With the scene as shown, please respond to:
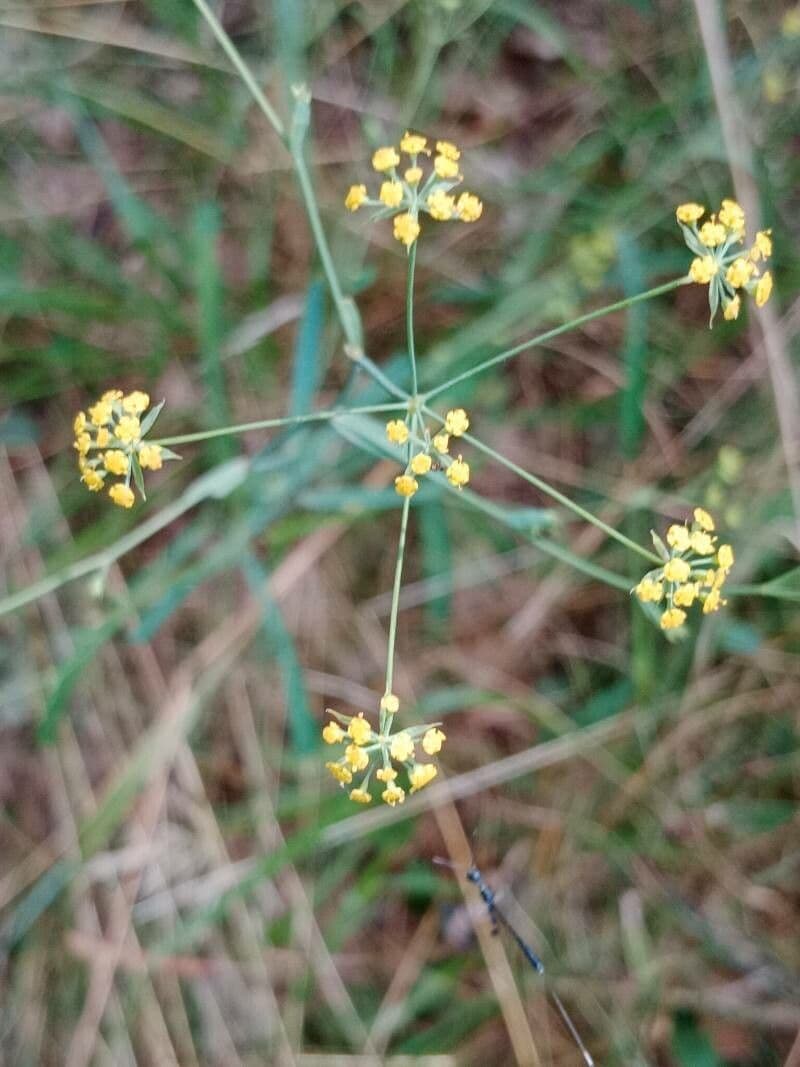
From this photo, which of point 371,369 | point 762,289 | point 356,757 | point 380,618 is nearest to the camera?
point 356,757

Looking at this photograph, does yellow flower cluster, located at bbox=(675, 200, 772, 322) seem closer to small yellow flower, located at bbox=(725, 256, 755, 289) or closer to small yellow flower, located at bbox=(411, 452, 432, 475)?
small yellow flower, located at bbox=(725, 256, 755, 289)

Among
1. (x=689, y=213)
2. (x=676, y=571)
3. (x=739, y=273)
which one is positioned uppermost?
(x=689, y=213)

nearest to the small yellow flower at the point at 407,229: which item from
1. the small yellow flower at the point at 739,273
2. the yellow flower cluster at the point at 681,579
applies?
the small yellow flower at the point at 739,273

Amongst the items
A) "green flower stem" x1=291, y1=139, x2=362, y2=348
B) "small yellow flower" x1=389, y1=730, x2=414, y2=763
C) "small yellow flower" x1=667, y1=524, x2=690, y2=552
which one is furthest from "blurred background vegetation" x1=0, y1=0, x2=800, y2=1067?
"small yellow flower" x1=389, y1=730, x2=414, y2=763

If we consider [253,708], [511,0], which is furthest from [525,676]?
[511,0]

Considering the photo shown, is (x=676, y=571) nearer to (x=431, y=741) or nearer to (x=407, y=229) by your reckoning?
(x=431, y=741)

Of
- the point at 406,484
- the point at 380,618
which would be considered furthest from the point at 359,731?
the point at 380,618
